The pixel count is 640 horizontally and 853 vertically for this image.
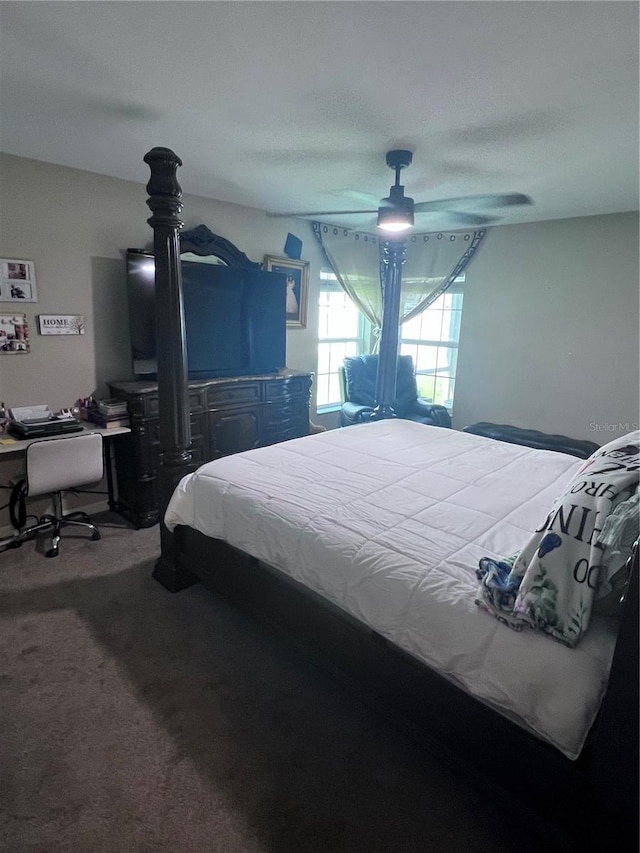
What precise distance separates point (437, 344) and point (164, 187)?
11.3ft

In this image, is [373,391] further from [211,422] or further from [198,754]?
[198,754]

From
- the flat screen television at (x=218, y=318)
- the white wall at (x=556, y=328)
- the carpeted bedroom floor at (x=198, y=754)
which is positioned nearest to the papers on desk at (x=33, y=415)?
the flat screen television at (x=218, y=318)

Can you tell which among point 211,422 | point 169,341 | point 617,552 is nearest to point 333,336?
point 211,422

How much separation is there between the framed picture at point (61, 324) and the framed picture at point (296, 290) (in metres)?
1.80

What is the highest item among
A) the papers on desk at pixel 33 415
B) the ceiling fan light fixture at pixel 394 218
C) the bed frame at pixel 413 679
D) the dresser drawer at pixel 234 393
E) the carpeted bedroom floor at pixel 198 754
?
the ceiling fan light fixture at pixel 394 218

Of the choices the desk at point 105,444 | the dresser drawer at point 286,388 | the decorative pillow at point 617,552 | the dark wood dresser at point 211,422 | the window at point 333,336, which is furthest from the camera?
the window at point 333,336

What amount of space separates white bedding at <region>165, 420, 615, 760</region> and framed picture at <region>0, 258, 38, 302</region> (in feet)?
5.36

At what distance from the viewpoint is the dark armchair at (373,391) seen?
14.5ft

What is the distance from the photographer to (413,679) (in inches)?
54.0

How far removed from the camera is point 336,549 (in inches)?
60.2

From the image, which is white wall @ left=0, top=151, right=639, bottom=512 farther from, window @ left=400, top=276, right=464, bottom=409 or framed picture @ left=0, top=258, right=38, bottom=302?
window @ left=400, top=276, right=464, bottom=409

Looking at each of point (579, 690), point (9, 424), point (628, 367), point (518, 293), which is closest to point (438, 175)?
point (518, 293)

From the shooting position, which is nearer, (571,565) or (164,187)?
(571,565)

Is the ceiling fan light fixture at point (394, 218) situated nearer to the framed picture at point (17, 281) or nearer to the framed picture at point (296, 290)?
the framed picture at point (296, 290)
